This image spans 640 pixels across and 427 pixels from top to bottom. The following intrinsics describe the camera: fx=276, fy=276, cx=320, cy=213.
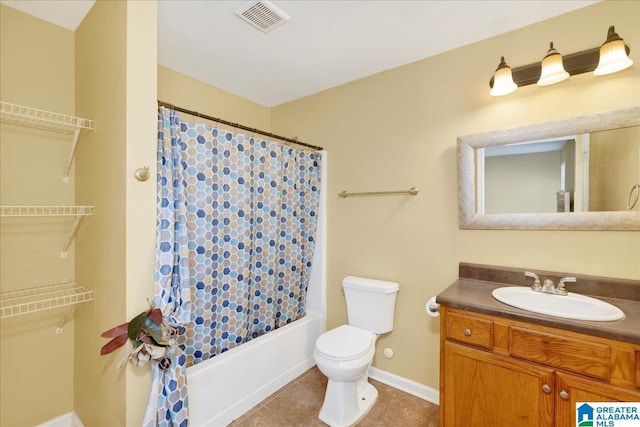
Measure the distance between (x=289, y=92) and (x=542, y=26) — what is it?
1.87 metres

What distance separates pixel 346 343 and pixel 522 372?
947 millimetres

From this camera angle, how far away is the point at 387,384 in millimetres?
2146

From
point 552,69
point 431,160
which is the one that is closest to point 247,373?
point 431,160

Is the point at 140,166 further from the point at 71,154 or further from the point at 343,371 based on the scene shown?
the point at 343,371

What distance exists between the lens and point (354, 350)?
1729 millimetres

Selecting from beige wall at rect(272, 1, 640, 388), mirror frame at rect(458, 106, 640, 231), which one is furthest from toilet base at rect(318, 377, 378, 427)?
mirror frame at rect(458, 106, 640, 231)

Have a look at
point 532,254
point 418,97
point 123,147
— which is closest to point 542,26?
point 418,97

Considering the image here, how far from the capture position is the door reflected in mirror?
4.63ft

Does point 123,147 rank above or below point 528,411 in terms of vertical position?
above

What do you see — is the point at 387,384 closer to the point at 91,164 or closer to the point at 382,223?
the point at 382,223

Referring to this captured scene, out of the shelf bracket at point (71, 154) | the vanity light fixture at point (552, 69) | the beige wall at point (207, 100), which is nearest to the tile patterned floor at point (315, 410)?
the shelf bracket at point (71, 154)

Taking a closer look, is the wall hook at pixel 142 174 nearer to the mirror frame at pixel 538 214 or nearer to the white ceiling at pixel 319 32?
the white ceiling at pixel 319 32

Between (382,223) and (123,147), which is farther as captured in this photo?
(382,223)

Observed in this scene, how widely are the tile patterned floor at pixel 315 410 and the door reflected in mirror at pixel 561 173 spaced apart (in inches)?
55.4
